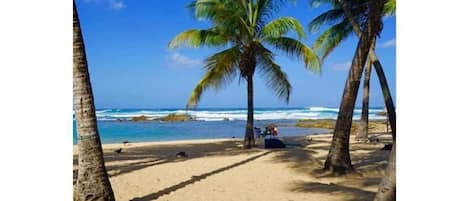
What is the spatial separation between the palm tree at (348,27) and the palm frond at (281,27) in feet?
1.31

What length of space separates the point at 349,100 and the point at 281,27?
6.63 feet

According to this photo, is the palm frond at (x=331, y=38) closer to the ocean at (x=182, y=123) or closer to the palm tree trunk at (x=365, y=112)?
the palm tree trunk at (x=365, y=112)

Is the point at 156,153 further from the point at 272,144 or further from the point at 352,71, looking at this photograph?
Answer: the point at 352,71

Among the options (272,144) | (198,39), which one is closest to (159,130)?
(198,39)

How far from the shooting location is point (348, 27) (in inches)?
211

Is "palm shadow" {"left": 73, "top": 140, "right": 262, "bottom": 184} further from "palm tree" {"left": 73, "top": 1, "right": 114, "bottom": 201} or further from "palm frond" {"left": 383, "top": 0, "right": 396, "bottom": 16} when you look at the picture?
"palm frond" {"left": 383, "top": 0, "right": 396, "bottom": 16}

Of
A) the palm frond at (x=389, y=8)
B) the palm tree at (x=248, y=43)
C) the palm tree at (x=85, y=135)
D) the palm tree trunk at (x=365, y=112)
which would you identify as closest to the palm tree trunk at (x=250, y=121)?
the palm tree at (x=248, y=43)

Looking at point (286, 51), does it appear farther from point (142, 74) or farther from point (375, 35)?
point (142, 74)

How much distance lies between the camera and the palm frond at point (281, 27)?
4770mm

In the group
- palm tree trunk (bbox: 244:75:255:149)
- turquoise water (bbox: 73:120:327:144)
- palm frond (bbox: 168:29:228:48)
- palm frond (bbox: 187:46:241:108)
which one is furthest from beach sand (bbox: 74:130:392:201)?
palm frond (bbox: 168:29:228:48)

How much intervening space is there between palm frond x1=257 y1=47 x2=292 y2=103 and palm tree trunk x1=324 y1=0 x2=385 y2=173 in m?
1.52

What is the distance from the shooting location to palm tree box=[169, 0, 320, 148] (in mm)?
5012
